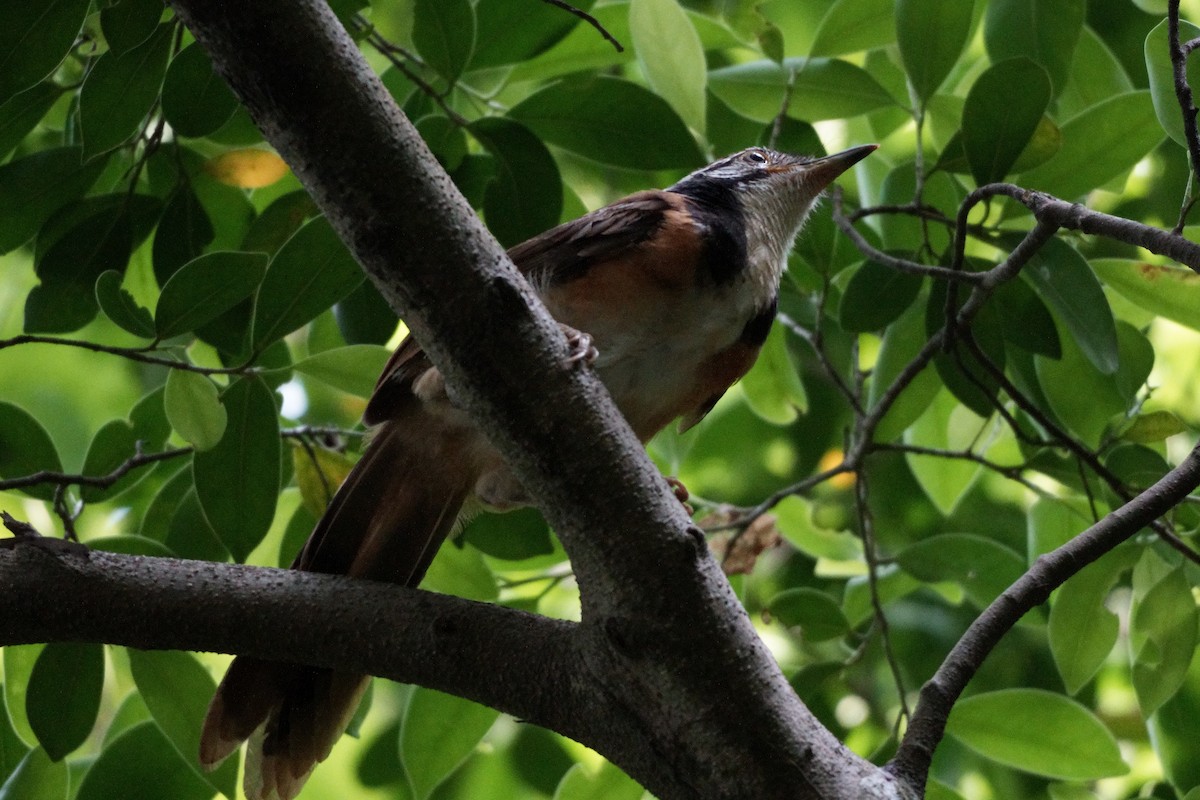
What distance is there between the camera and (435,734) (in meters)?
2.56

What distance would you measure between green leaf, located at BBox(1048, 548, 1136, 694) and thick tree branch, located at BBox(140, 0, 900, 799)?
99 centimetres

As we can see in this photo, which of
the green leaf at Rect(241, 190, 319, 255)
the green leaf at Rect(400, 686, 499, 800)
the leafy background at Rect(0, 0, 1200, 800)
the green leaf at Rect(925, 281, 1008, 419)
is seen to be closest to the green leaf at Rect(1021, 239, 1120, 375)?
the leafy background at Rect(0, 0, 1200, 800)

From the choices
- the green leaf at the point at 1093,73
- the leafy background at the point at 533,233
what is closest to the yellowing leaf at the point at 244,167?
the leafy background at the point at 533,233

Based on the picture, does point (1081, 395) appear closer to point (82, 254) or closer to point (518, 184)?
point (518, 184)

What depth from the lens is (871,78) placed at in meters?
2.78

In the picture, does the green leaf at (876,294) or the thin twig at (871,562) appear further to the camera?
the thin twig at (871,562)

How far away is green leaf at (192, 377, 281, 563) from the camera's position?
2277 mm

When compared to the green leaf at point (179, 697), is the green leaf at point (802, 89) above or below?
above

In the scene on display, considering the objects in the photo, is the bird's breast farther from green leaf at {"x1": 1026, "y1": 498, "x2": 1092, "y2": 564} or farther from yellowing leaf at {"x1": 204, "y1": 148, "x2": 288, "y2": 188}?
green leaf at {"x1": 1026, "y1": 498, "x2": 1092, "y2": 564}

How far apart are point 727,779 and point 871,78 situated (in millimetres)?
1785

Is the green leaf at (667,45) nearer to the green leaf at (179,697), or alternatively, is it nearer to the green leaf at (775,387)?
the green leaf at (775,387)

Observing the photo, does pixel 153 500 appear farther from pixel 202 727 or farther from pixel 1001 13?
pixel 1001 13

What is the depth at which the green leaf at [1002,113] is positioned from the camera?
2264 mm

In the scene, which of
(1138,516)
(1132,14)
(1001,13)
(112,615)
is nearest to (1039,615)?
(1138,516)
